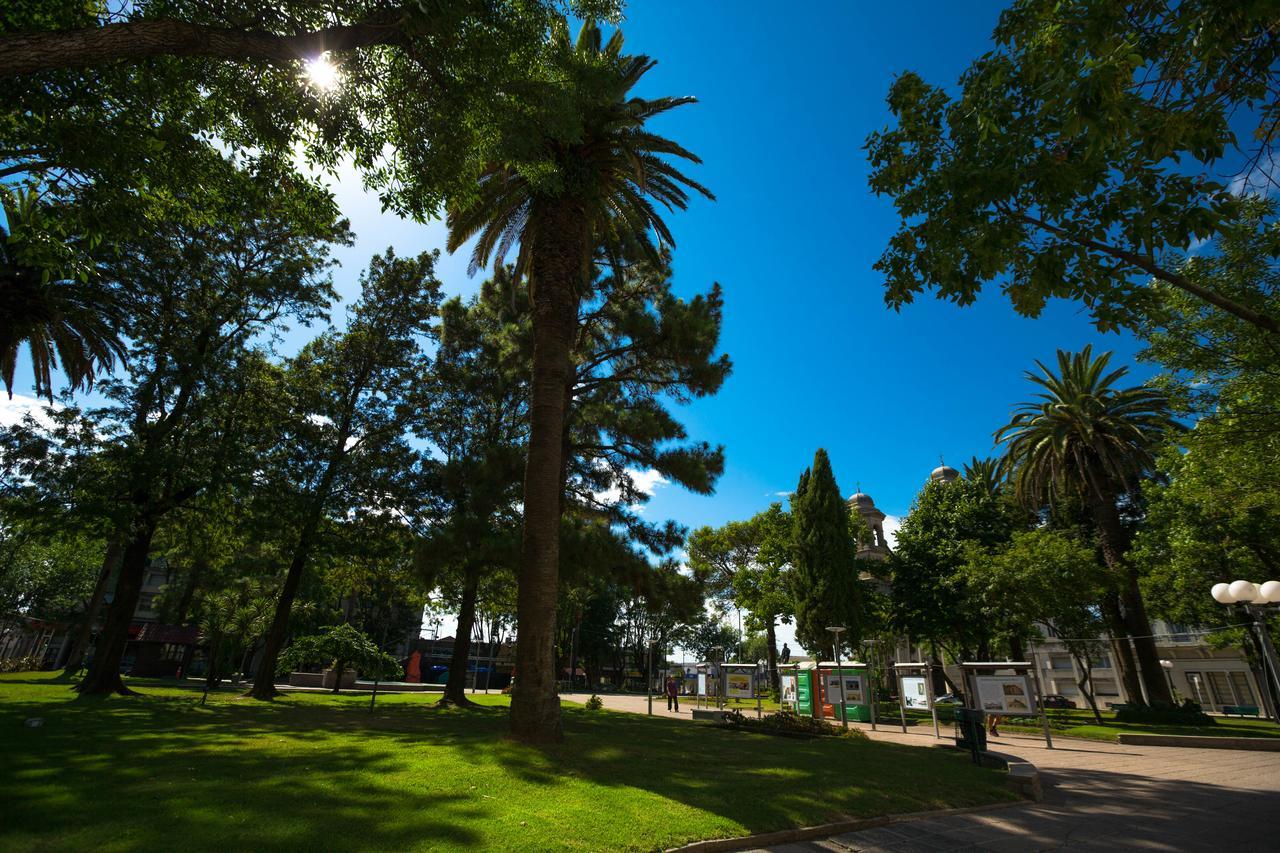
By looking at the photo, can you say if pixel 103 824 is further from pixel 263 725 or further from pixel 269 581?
pixel 269 581

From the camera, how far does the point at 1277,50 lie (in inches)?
206

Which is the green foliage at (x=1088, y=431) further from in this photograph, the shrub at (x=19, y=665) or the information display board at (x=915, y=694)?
the shrub at (x=19, y=665)

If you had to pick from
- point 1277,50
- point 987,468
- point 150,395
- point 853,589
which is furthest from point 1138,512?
point 150,395

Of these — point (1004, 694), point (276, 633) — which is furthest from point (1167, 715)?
point (276, 633)

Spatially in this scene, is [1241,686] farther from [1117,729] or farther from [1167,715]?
[1117,729]

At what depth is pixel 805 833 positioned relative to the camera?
640 cm

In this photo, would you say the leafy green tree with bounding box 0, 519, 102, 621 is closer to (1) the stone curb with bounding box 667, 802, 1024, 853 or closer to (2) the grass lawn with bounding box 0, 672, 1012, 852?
(2) the grass lawn with bounding box 0, 672, 1012, 852

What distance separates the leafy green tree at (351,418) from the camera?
2077 centimetres

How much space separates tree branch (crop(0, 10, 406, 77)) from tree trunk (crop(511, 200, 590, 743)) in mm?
6225

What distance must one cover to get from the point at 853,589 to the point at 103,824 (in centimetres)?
3378

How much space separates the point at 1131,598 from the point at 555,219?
29.8 m

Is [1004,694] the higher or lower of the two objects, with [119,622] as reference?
lower

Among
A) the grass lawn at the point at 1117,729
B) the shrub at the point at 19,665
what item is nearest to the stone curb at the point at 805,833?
the grass lawn at the point at 1117,729

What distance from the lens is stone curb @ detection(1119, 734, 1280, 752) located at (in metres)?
15.9
